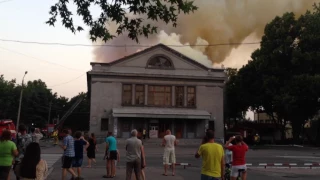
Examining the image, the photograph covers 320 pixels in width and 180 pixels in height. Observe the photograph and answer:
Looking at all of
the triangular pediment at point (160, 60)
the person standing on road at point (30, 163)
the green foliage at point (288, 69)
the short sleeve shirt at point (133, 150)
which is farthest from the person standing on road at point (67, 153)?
the triangular pediment at point (160, 60)

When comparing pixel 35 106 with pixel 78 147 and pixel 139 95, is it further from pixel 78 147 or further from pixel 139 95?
pixel 78 147

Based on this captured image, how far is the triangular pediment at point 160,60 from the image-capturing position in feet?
164

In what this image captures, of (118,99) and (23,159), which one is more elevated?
(118,99)

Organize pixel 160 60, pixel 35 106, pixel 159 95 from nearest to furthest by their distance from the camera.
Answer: pixel 159 95, pixel 160 60, pixel 35 106

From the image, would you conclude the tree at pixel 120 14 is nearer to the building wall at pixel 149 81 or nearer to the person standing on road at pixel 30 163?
the person standing on road at pixel 30 163

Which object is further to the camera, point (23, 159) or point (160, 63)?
point (160, 63)

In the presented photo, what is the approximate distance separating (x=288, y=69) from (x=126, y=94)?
21200mm

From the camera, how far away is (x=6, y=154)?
874 centimetres

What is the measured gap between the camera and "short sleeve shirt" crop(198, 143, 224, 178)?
23.7 ft

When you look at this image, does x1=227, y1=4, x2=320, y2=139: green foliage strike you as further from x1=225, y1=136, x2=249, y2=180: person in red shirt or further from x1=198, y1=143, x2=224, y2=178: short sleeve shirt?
x1=198, y1=143, x2=224, y2=178: short sleeve shirt

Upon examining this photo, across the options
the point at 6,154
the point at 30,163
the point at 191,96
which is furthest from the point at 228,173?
the point at 191,96

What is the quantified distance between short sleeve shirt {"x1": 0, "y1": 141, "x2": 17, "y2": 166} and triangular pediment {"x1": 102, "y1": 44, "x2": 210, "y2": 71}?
41004 millimetres

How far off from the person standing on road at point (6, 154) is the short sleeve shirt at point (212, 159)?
460 centimetres

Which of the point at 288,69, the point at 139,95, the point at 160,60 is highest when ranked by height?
the point at 160,60
